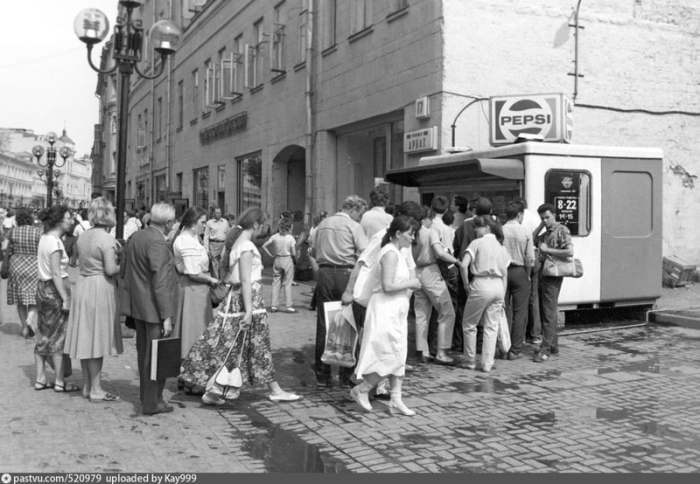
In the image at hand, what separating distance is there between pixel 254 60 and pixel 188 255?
1726 centimetres

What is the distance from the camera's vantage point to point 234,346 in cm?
657

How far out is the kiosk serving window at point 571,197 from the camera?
33.7ft

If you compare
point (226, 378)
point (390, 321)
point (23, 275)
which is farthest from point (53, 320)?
point (390, 321)

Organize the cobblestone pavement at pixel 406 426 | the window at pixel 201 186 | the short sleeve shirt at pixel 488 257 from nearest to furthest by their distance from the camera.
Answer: the cobblestone pavement at pixel 406 426
the short sleeve shirt at pixel 488 257
the window at pixel 201 186

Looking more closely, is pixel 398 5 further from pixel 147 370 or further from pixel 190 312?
pixel 147 370

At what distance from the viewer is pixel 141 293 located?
6.31 m

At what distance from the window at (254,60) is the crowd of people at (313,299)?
49.4 feet

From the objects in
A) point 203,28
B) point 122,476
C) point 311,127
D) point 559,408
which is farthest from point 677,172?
point 203,28

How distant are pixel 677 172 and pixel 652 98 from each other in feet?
5.21

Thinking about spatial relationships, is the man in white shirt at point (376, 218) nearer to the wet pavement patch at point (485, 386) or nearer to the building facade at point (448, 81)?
the wet pavement patch at point (485, 386)

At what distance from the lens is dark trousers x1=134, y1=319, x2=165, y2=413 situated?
635cm

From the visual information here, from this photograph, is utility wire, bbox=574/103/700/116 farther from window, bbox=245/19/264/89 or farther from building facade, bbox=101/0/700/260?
window, bbox=245/19/264/89

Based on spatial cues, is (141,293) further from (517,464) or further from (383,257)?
(517,464)

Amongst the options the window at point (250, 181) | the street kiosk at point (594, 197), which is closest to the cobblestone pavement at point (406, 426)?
the street kiosk at point (594, 197)
